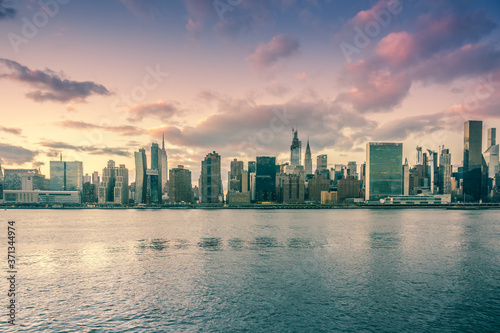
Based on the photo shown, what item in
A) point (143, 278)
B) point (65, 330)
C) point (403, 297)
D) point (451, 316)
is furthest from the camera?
point (143, 278)

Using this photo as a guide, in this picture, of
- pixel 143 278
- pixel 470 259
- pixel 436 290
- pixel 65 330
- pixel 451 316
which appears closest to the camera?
pixel 65 330

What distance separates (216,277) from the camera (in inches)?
1957

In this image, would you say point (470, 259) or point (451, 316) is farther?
point (470, 259)

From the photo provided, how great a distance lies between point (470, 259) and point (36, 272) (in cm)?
8538

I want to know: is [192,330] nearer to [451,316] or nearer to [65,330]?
[65,330]

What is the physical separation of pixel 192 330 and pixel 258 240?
61302 mm

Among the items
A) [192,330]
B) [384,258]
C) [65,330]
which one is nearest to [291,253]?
[384,258]

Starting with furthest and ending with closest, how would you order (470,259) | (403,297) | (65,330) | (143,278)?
1. (470,259)
2. (143,278)
3. (403,297)
4. (65,330)

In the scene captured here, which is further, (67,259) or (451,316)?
(67,259)

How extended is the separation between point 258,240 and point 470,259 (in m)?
52.3

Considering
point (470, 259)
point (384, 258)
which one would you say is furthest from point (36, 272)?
point (470, 259)

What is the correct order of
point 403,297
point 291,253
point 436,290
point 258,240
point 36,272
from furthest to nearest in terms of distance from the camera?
point 258,240 < point 291,253 < point 36,272 < point 436,290 < point 403,297

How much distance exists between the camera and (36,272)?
53125mm

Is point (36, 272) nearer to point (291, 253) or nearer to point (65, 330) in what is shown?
point (65, 330)
